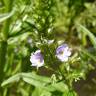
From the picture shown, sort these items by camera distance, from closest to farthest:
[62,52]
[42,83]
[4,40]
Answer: [62,52], [42,83], [4,40]

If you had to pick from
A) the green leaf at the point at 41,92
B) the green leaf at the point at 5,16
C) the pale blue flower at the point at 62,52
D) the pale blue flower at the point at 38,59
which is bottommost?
the green leaf at the point at 41,92

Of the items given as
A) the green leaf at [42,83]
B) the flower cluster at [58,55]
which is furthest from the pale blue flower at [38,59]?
the green leaf at [42,83]

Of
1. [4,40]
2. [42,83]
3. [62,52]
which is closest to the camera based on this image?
[62,52]

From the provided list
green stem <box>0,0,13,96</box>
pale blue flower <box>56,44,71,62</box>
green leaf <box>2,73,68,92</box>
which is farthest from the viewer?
green stem <box>0,0,13,96</box>

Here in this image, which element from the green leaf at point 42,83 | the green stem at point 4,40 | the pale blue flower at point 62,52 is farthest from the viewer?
the green stem at point 4,40

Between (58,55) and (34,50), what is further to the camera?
(34,50)

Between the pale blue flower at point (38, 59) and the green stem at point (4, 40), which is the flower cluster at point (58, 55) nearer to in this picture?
the pale blue flower at point (38, 59)

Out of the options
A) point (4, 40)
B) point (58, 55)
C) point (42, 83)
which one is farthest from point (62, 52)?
point (4, 40)

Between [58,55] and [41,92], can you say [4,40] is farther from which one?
[58,55]

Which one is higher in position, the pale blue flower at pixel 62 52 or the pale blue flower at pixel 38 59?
the pale blue flower at pixel 62 52

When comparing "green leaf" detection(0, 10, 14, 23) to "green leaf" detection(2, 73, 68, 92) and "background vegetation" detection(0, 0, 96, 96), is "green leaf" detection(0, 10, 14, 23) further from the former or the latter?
"green leaf" detection(2, 73, 68, 92)

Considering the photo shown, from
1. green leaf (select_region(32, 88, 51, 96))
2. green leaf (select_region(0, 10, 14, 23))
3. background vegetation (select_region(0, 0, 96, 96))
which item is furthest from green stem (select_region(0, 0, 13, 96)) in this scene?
green leaf (select_region(32, 88, 51, 96))

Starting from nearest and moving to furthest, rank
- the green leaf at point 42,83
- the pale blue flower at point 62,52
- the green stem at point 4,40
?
1. the pale blue flower at point 62,52
2. the green leaf at point 42,83
3. the green stem at point 4,40
